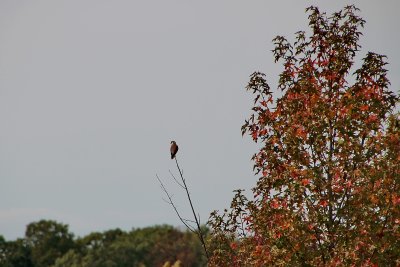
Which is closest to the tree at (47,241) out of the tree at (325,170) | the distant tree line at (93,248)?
the distant tree line at (93,248)

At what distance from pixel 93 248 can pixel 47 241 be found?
7.44 metres

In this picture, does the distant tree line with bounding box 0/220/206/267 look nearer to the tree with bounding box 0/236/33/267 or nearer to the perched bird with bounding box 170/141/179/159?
the tree with bounding box 0/236/33/267

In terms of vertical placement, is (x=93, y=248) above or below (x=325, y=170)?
above

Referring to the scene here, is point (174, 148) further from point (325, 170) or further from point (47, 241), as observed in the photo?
point (47, 241)

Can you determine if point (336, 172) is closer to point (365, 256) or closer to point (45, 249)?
point (365, 256)

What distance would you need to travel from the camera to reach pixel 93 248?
116 metres

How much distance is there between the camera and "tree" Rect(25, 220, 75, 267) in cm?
11281

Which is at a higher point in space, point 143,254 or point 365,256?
point 143,254

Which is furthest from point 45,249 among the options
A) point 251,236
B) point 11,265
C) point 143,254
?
point 251,236

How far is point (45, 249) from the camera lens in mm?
113188

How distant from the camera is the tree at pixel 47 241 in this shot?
113 m

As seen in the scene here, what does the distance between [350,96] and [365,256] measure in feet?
11.4

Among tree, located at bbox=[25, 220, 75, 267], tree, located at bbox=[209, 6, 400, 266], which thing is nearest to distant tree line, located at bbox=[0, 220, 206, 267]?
tree, located at bbox=[25, 220, 75, 267]

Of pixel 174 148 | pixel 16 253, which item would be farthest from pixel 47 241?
pixel 174 148
